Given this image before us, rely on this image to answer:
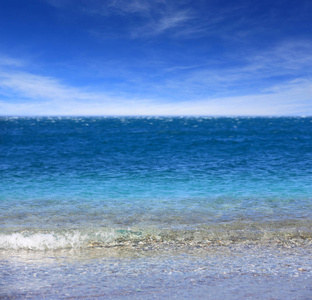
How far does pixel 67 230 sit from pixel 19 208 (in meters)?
4.11

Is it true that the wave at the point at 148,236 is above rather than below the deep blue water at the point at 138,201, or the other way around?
above

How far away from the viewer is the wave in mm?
8375

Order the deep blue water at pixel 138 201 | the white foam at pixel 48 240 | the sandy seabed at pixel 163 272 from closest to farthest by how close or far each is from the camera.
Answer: the sandy seabed at pixel 163 272 → the white foam at pixel 48 240 → the deep blue water at pixel 138 201

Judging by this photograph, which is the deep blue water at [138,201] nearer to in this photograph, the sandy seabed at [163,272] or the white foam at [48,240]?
the white foam at [48,240]

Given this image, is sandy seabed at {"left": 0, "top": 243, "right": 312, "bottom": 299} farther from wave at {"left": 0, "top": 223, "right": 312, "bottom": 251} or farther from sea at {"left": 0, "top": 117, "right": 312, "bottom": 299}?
wave at {"left": 0, "top": 223, "right": 312, "bottom": 251}

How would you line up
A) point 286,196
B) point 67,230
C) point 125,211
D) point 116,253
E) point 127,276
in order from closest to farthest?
point 127,276, point 116,253, point 67,230, point 125,211, point 286,196

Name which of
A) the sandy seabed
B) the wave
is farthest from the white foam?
the sandy seabed

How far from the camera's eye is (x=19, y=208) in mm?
12398

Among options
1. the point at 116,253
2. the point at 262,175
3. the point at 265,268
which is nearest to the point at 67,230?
the point at 116,253

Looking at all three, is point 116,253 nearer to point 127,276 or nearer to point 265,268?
point 127,276

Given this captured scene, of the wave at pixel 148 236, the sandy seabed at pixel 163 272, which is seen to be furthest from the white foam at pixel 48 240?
the sandy seabed at pixel 163 272

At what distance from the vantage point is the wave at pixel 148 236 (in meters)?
8.38

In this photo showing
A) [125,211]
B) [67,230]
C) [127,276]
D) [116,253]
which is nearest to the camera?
[127,276]

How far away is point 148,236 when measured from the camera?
357 inches
